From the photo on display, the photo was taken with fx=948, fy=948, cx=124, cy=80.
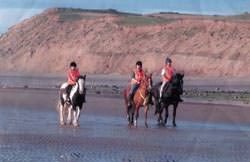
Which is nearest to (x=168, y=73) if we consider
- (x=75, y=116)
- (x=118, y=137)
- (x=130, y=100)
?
(x=130, y=100)

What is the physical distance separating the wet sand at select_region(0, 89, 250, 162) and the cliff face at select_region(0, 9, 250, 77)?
41285 mm

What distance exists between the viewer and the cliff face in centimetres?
7588

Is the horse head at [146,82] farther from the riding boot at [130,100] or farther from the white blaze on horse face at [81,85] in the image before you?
the white blaze on horse face at [81,85]

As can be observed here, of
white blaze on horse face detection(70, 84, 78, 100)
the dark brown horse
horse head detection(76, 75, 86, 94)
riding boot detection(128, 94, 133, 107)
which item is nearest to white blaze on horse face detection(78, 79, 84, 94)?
horse head detection(76, 75, 86, 94)

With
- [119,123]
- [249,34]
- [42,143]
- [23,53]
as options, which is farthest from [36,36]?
[42,143]

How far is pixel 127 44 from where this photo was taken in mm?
85562

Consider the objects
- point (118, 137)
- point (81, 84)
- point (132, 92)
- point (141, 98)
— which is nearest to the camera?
point (118, 137)

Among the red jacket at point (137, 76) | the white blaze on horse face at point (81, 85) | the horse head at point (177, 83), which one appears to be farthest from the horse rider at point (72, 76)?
the horse head at point (177, 83)

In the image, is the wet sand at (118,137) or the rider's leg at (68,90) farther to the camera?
the rider's leg at (68,90)

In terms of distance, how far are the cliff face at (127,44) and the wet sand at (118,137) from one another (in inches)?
1625

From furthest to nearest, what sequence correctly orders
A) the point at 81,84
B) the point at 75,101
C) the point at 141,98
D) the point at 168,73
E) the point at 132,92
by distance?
the point at 168,73 < the point at 132,92 < the point at 141,98 < the point at 75,101 < the point at 81,84

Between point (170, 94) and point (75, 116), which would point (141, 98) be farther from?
point (75, 116)

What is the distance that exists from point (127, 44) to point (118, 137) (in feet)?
212

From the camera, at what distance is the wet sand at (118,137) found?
1702cm
